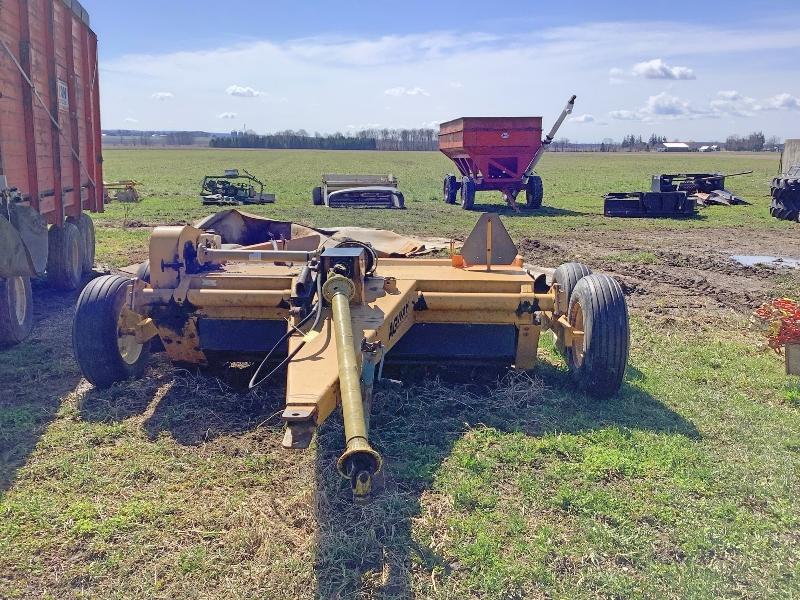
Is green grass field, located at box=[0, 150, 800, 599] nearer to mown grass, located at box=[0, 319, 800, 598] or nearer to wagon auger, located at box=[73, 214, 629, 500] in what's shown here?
mown grass, located at box=[0, 319, 800, 598]

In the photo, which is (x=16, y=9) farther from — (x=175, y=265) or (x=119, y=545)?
(x=119, y=545)

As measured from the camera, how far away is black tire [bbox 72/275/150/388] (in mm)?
4762

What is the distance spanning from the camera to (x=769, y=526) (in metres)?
3.38

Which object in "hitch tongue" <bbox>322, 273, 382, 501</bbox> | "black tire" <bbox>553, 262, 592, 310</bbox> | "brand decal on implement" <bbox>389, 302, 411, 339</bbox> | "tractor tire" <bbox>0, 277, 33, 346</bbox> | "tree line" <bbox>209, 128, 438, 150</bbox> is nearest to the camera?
"hitch tongue" <bbox>322, 273, 382, 501</bbox>

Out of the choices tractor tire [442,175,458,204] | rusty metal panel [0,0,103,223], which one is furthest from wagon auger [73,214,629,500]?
tractor tire [442,175,458,204]

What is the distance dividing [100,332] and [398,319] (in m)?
1.93

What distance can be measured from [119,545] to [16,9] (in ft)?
18.7

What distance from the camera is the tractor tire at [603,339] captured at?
4.73 m

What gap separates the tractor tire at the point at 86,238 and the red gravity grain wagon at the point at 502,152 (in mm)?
11984

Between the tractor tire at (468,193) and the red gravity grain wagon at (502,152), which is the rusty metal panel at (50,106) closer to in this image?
the red gravity grain wagon at (502,152)

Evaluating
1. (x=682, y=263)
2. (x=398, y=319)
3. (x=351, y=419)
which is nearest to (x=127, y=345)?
(x=398, y=319)

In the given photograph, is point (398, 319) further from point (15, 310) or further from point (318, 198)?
point (318, 198)

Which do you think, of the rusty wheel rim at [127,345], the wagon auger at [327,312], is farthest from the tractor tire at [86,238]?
the rusty wheel rim at [127,345]

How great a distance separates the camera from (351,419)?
2783 mm
